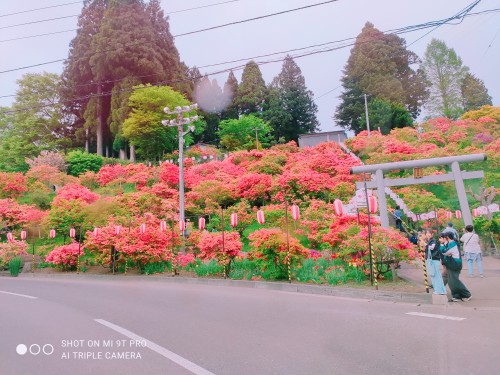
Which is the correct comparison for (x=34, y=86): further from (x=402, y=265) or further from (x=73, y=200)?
(x=402, y=265)

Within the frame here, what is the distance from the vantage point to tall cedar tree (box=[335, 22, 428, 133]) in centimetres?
4475

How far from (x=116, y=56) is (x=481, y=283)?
41.2m

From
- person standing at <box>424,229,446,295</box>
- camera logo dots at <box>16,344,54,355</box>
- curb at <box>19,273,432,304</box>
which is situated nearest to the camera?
camera logo dots at <box>16,344,54,355</box>

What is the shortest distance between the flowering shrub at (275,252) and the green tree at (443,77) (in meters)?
37.3

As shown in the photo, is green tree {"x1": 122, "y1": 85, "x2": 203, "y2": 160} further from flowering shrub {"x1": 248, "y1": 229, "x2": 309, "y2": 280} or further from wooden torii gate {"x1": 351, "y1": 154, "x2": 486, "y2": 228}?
flowering shrub {"x1": 248, "y1": 229, "x2": 309, "y2": 280}

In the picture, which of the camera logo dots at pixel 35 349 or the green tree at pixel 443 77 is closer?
the camera logo dots at pixel 35 349

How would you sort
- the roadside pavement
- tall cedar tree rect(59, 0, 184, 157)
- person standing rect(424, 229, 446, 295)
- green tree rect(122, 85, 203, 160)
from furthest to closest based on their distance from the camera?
tall cedar tree rect(59, 0, 184, 157) < green tree rect(122, 85, 203, 160) < person standing rect(424, 229, 446, 295) < the roadside pavement

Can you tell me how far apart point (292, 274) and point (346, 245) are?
2.28 metres

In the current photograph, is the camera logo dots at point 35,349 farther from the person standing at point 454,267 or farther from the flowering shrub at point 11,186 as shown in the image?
the flowering shrub at point 11,186

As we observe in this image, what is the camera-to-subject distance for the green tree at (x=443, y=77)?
136 ft

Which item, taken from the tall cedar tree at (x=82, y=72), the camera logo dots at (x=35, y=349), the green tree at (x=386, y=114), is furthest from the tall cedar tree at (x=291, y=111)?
the camera logo dots at (x=35, y=349)

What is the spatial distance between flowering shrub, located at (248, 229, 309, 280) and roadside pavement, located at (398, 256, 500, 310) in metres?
3.52

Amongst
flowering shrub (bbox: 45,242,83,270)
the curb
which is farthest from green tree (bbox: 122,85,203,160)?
the curb

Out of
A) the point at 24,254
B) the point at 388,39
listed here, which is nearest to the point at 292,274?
the point at 24,254
